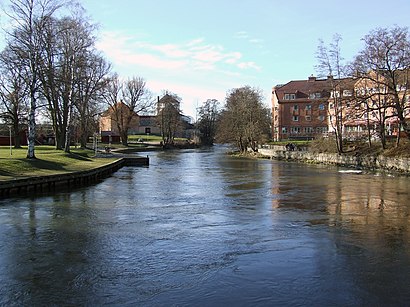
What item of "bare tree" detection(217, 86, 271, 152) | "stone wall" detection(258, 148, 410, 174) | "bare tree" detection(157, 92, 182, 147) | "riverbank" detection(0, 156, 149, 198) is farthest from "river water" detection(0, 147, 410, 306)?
"bare tree" detection(157, 92, 182, 147)

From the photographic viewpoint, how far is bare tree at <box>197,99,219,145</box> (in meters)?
116

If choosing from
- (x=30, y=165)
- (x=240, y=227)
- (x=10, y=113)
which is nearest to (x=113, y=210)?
(x=240, y=227)

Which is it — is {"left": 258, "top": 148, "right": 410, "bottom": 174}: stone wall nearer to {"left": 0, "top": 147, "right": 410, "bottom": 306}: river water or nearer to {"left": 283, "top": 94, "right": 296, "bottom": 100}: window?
{"left": 0, "top": 147, "right": 410, "bottom": 306}: river water

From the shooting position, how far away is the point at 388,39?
35906 mm

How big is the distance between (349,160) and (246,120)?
24849 mm

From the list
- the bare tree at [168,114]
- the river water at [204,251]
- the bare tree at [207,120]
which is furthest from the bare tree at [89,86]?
the bare tree at [207,120]

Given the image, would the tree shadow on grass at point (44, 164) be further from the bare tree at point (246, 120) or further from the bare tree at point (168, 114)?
the bare tree at point (168, 114)

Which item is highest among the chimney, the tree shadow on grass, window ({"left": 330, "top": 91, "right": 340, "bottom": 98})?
the chimney

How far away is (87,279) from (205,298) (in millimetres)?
2425

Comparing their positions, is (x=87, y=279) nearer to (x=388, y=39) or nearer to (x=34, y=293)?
(x=34, y=293)

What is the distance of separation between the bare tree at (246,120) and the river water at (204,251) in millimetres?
45982

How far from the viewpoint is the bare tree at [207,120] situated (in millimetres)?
116062

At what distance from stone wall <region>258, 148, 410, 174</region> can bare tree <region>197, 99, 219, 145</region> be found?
56228 mm

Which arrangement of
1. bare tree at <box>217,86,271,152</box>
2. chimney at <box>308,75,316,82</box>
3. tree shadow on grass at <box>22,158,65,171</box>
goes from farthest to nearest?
chimney at <box>308,75,316,82</box>, bare tree at <box>217,86,271,152</box>, tree shadow on grass at <box>22,158,65,171</box>
